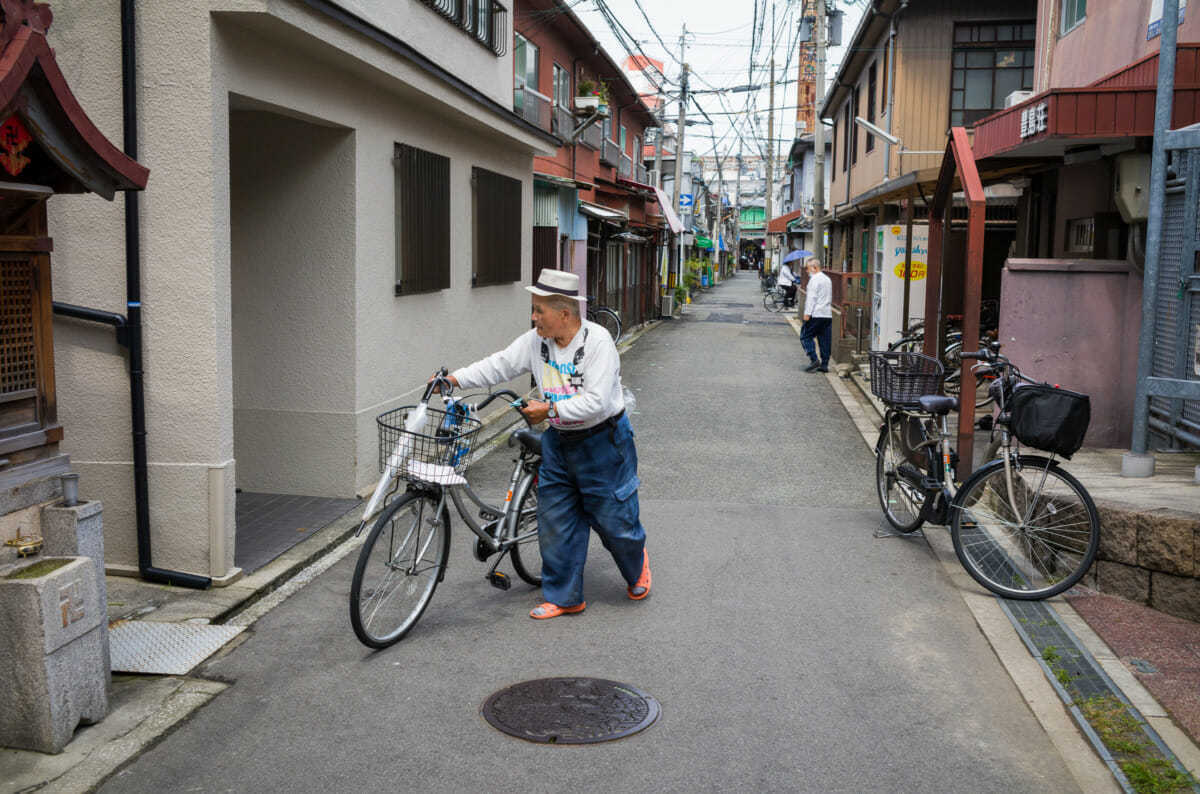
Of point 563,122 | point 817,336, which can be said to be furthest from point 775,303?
point 817,336

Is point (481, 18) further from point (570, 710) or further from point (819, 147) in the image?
point (819, 147)

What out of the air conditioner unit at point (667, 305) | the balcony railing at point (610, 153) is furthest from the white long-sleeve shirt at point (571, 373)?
the air conditioner unit at point (667, 305)

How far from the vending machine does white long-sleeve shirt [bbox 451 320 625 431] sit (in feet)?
33.4

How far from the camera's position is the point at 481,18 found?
449 inches

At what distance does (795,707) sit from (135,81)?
4.78m

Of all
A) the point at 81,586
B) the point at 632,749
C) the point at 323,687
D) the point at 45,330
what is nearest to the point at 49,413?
the point at 45,330

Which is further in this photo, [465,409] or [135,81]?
[135,81]

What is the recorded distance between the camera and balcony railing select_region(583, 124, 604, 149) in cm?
2391

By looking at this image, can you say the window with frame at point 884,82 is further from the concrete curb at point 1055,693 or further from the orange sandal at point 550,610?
the orange sandal at point 550,610

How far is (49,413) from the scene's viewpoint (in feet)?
15.5

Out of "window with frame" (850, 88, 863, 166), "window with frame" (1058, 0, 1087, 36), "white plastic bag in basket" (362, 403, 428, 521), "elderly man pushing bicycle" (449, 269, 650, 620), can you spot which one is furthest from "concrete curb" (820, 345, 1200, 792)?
"window with frame" (850, 88, 863, 166)

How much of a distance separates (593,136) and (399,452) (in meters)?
20.9

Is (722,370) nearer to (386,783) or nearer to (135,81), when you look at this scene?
(135,81)

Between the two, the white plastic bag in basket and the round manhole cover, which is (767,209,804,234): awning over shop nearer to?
the white plastic bag in basket
